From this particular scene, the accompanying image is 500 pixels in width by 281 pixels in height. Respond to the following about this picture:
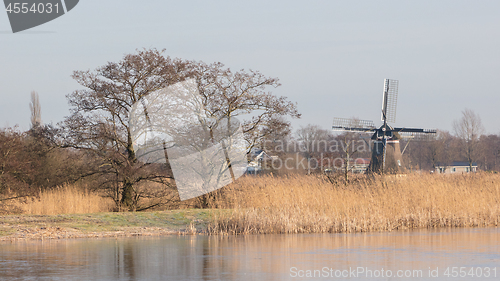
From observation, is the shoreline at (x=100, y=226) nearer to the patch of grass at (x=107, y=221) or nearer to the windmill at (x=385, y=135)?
the patch of grass at (x=107, y=221)

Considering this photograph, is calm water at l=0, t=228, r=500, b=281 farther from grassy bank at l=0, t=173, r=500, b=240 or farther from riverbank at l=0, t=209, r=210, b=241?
grassy bank at l=0, t=173, r=500, b=240

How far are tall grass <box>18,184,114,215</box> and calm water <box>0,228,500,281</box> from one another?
21.8ft

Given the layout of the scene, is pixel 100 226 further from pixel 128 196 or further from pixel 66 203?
pixel 128 196

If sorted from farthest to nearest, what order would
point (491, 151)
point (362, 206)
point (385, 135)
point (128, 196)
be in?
point (491, 151) < point (385, 135) < point (128, 196) < point (362, 206)

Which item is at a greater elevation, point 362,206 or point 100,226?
point 362,206

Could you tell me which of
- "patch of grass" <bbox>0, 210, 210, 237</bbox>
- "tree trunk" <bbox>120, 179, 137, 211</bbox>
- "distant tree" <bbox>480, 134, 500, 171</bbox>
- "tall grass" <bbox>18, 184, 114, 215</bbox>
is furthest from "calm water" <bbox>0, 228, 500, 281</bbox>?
"distant tree" <bbox>480, 134, 500, 171</bbox>

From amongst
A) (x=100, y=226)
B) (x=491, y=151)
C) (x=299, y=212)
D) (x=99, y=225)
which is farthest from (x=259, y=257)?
(x=491, y=151)

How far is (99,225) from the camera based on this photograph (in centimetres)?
1526

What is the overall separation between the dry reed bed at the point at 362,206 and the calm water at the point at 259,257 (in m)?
1.15

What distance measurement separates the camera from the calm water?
812 centimetres

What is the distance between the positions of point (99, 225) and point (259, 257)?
6.94 metres

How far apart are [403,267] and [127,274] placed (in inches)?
177

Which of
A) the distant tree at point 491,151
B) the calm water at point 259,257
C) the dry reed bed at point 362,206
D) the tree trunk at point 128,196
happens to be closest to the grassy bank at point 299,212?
the dry reed bed at point 362,206

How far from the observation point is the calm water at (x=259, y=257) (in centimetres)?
812
